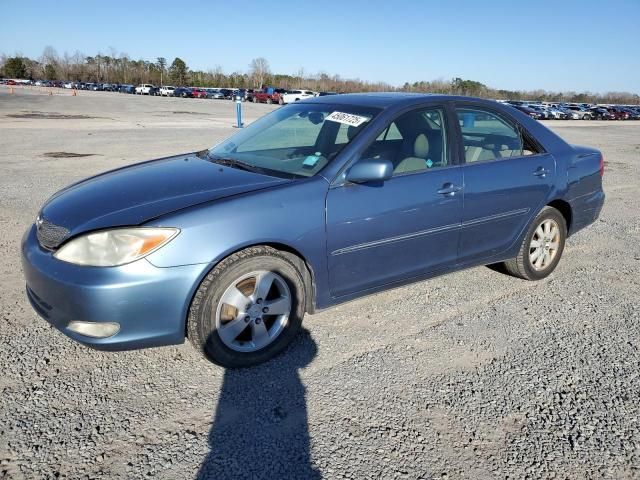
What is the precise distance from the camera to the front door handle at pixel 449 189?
3527 millimetres

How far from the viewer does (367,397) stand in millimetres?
2705

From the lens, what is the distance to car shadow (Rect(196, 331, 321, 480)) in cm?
217

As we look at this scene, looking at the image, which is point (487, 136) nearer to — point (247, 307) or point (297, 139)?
point (297, 139)

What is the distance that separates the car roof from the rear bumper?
51.8 inches

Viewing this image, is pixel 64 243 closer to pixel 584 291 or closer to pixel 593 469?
pixel 593 469

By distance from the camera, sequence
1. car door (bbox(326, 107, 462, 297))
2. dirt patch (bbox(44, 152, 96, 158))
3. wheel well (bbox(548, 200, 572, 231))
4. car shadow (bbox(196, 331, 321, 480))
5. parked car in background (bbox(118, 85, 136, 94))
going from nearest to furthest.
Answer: car shadow (bbox(196, 331, 321, 480)), car door (bbox(326, 107, 462, 297)), wheel well (bbox(548, 200, 572, 231)), dirt patch (bbox(44, 152, 96, 158)), parked car in background (bbox(118, 85, 136, 94))

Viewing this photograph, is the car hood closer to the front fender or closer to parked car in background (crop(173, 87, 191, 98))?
the front fender

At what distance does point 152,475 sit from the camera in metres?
2.11

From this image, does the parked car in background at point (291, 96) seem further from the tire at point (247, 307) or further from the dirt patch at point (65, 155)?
the tire at point (247, 307)

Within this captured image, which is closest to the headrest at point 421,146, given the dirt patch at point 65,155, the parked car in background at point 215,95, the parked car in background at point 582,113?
the dirt patch at point 65,155

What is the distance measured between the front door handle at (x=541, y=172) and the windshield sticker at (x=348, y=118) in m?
1.64

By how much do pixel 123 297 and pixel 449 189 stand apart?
2.28 m

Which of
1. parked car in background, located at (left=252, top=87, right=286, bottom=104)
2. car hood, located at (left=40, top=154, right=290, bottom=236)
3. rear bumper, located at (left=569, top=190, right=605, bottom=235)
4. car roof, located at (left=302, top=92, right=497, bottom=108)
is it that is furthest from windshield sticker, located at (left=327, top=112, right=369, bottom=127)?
parked car in background, located at (left=252, top=87, right=286, bottom=104)

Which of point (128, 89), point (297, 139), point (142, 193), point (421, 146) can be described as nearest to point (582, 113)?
point (421, 146)
